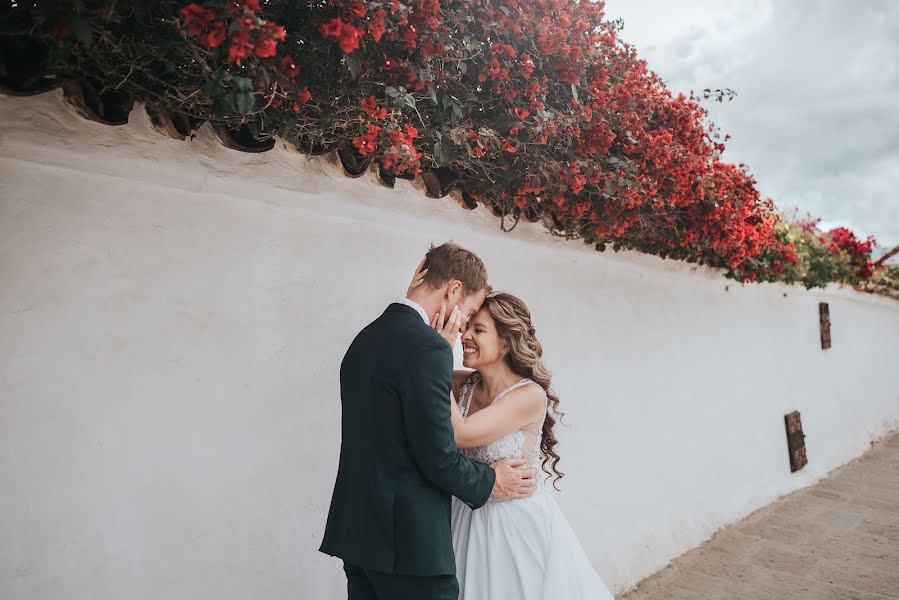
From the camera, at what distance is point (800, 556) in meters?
5.46

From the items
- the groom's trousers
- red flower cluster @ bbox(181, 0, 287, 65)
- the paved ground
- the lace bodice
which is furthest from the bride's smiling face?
the paved ground

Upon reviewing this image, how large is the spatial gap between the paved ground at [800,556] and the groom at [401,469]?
125 inches

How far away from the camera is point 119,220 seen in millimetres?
2342

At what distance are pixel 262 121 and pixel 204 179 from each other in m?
0.37

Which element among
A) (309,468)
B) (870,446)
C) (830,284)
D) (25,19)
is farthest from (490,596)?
(870,446)

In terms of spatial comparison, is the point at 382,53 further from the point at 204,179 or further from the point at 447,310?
the point at 447,310

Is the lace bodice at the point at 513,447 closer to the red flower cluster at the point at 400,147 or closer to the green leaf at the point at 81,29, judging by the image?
the red flower cluster at the point at 400,147

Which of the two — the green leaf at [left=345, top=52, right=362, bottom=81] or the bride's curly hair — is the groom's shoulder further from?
the green leaf at [left=345, top=52, right=362, bottom=81]

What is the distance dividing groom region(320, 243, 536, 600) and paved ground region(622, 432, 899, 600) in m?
3.18

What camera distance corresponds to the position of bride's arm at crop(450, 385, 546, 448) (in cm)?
236

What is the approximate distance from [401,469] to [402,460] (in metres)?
0.03

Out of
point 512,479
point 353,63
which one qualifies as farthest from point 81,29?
point 512,479

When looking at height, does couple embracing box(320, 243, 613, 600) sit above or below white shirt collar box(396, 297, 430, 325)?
below

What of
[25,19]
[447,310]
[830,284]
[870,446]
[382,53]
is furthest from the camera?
[870,446]
